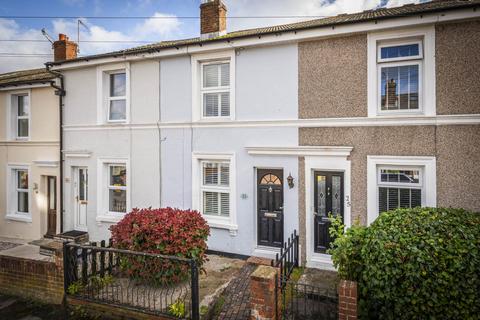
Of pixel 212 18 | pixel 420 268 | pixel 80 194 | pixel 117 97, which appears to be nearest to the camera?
pixel 420 268

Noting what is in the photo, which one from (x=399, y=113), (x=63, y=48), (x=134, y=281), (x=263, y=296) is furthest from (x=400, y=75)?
(x=63, y=48)

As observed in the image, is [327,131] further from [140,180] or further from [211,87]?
[140,180]

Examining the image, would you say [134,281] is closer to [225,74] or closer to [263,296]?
[263,296]

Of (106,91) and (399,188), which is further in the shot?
(106,91)

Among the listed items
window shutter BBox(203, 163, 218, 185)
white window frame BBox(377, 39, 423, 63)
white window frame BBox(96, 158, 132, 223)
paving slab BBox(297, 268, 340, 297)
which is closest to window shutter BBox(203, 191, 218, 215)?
window shutter BBox(203, 163, 218, 185)

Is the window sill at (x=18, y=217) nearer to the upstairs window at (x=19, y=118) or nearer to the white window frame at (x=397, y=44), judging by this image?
the upstairs window at (x=19, y=118)

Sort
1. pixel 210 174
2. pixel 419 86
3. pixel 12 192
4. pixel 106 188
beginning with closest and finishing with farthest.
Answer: pixel 419 86
pixel 210 174
pixel 106 188
pixel 12 192

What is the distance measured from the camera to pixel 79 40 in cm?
1305

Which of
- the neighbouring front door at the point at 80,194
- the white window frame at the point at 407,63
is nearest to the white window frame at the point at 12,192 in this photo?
the neighbouring front door at the point at 80,194

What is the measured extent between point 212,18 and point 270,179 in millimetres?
5853

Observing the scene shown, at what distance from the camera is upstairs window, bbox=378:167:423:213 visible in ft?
22.3

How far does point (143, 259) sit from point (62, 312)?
204 cm

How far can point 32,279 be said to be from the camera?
645 cm

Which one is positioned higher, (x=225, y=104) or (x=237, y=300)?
(x=225, y=104)
